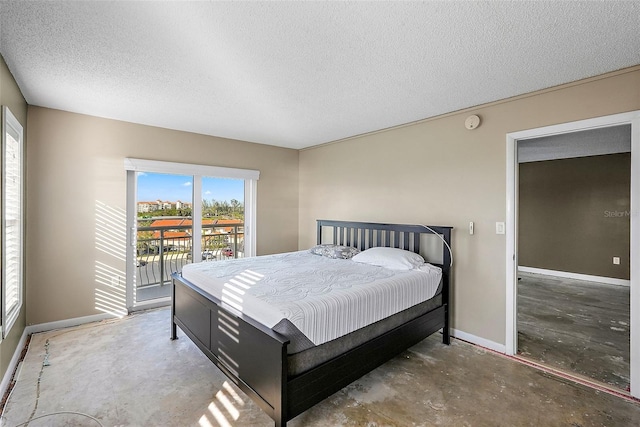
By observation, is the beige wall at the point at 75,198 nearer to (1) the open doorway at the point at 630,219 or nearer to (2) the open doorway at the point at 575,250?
(1) the open doorway at the point at 630,219

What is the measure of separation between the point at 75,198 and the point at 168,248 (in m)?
1.32

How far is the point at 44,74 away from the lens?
2.41 metres

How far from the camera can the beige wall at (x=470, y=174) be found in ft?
8.30

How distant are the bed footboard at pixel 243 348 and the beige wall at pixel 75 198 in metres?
1.63

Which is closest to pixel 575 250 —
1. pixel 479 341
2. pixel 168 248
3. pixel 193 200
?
pixel 479 341

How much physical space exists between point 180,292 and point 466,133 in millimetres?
3467

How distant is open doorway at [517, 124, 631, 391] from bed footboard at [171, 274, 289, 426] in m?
2.48

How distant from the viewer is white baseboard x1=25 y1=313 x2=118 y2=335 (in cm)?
319

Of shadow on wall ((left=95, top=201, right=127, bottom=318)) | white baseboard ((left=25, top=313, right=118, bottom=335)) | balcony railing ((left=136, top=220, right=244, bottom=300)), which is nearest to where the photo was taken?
white baseboard ((left=25, top=313, right=118, bottom=335))

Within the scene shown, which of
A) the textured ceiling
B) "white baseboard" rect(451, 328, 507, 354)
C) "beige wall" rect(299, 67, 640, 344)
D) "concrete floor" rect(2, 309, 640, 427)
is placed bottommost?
"concrete floor" rect(2, 309, 640, 427)

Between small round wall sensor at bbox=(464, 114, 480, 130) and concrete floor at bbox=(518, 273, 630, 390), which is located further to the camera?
small round wall sensor at bbox=(464, 114, 480, 130)

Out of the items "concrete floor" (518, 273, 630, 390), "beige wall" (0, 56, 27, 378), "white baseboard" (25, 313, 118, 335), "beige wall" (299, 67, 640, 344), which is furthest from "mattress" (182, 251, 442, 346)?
"white baseboard" (25, 313, 118, 335)

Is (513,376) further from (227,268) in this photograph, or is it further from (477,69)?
(227,268)

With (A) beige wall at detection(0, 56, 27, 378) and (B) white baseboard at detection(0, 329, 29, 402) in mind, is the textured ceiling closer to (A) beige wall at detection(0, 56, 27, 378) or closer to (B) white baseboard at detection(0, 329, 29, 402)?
(A) beige wall at detection(0, 56, 27, 378)
